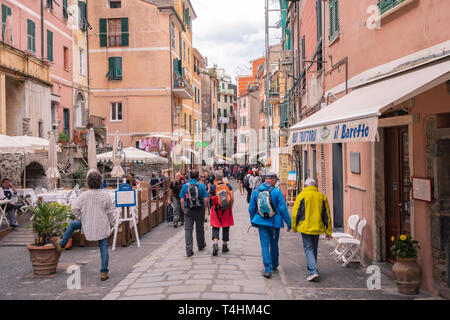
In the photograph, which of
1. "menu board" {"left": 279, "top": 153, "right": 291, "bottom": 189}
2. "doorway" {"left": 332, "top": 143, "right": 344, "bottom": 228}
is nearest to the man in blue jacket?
"doorway" {"left": 332, "top": 143, "right": 344, "bottom": 228}

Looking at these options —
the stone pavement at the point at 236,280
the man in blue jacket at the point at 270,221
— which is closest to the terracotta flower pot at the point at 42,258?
the stone pavement at the point at 236,280

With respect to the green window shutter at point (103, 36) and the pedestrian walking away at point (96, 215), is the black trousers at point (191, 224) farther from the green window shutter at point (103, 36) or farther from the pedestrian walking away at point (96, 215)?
the green window shutter at point (103, 36)

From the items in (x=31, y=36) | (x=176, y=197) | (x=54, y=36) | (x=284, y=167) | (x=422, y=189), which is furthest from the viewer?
(x=54, y=36)

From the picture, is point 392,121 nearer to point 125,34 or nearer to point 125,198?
point 125,198

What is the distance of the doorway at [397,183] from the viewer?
7.62 metres

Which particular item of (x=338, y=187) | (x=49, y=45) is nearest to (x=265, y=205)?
(x=338, y=187)

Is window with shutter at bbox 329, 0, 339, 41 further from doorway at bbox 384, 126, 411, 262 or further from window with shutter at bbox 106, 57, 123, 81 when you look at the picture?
window with shutter at bbox 106, 57, 123, 81

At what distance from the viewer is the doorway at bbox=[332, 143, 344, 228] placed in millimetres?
Answer: 12148

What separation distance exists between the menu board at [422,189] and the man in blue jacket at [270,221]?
6.61 feet

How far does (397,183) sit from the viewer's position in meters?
7.99

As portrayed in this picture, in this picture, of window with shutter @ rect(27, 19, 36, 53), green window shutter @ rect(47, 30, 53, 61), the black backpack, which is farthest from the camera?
green window shutter @ rect(47, 30, 53, 61)

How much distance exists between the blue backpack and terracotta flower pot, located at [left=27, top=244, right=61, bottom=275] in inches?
145

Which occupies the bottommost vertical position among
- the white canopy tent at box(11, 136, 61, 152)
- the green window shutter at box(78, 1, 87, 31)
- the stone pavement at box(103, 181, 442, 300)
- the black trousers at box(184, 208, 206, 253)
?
the stone pavement at box(103, 181, 442, 300)

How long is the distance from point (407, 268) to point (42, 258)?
5917mm
